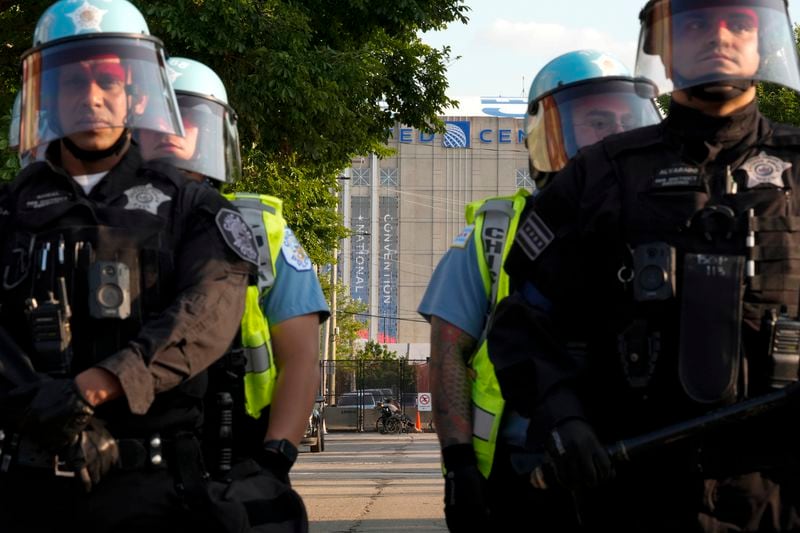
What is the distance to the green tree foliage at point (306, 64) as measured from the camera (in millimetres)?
13683

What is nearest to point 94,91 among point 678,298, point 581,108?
point 678,298

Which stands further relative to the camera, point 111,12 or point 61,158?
point 111,12

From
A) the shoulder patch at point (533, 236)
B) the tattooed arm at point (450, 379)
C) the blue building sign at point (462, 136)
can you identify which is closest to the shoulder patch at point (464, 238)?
the tattooed arm at point (450, 379)

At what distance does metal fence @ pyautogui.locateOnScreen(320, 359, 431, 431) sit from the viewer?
48.7 metres

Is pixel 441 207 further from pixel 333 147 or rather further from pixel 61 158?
pixel 61 158

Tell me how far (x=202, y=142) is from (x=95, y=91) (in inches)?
42.8

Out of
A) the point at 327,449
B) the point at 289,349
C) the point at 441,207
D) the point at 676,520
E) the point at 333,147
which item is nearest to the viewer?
the point at 676,520

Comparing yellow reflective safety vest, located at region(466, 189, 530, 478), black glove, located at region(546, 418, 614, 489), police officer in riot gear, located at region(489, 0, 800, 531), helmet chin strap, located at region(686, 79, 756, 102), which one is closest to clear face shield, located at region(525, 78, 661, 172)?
yellow reflective safety vest, located at region(466, 189, 530, 478)

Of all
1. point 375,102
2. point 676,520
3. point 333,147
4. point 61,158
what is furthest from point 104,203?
point 375,102

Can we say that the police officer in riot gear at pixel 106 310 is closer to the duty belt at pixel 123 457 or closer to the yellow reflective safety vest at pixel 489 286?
the duty belt at pixel 123 457

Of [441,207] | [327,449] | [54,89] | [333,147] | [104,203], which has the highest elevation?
[441,207]

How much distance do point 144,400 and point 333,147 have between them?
12.4 m

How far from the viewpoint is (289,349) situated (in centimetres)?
452

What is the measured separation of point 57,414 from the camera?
134 inches
